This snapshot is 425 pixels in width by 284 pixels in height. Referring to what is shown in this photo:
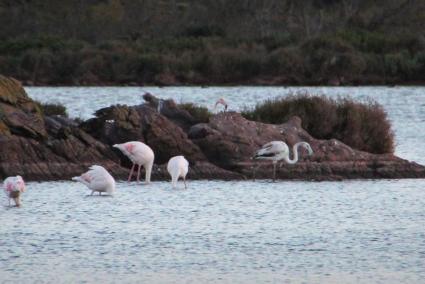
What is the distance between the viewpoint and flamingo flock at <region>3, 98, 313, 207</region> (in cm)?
1906

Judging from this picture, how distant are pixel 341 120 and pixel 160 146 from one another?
3809 mm

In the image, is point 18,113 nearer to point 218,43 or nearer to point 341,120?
point 341,120

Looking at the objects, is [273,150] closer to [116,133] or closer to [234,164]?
[234,164]

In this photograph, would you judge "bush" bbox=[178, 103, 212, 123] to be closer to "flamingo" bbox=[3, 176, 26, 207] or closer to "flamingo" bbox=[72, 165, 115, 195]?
"flamingo" bbox=[72, 165, 115, 195]

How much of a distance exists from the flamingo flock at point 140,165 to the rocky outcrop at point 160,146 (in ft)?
1.14

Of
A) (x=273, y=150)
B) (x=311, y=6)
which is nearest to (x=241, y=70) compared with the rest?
(x=311, y=6)

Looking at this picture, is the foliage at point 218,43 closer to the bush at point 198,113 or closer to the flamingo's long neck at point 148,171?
the bush at point 198,113

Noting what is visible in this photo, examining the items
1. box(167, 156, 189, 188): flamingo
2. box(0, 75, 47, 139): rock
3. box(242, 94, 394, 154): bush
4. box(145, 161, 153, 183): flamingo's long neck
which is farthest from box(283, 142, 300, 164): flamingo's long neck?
box(0, 75, 47, 139): rock

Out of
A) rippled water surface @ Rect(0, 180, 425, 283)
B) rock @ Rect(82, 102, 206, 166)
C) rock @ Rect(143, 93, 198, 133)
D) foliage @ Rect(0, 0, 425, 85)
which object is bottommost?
rippled water surface @ Rect(0, 180, 425, 283)

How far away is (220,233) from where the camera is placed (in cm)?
1667

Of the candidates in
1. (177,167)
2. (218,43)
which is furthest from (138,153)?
(218,43)

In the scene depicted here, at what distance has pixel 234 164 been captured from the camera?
2253 centimetres

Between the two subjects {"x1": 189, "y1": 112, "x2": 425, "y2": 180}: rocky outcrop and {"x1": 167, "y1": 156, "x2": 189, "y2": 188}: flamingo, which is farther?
{"x1": 189, "y1": 112, "x2": 425, "y2": 180}: rocky outcrop

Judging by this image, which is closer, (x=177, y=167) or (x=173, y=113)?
(x=177, y=167)
